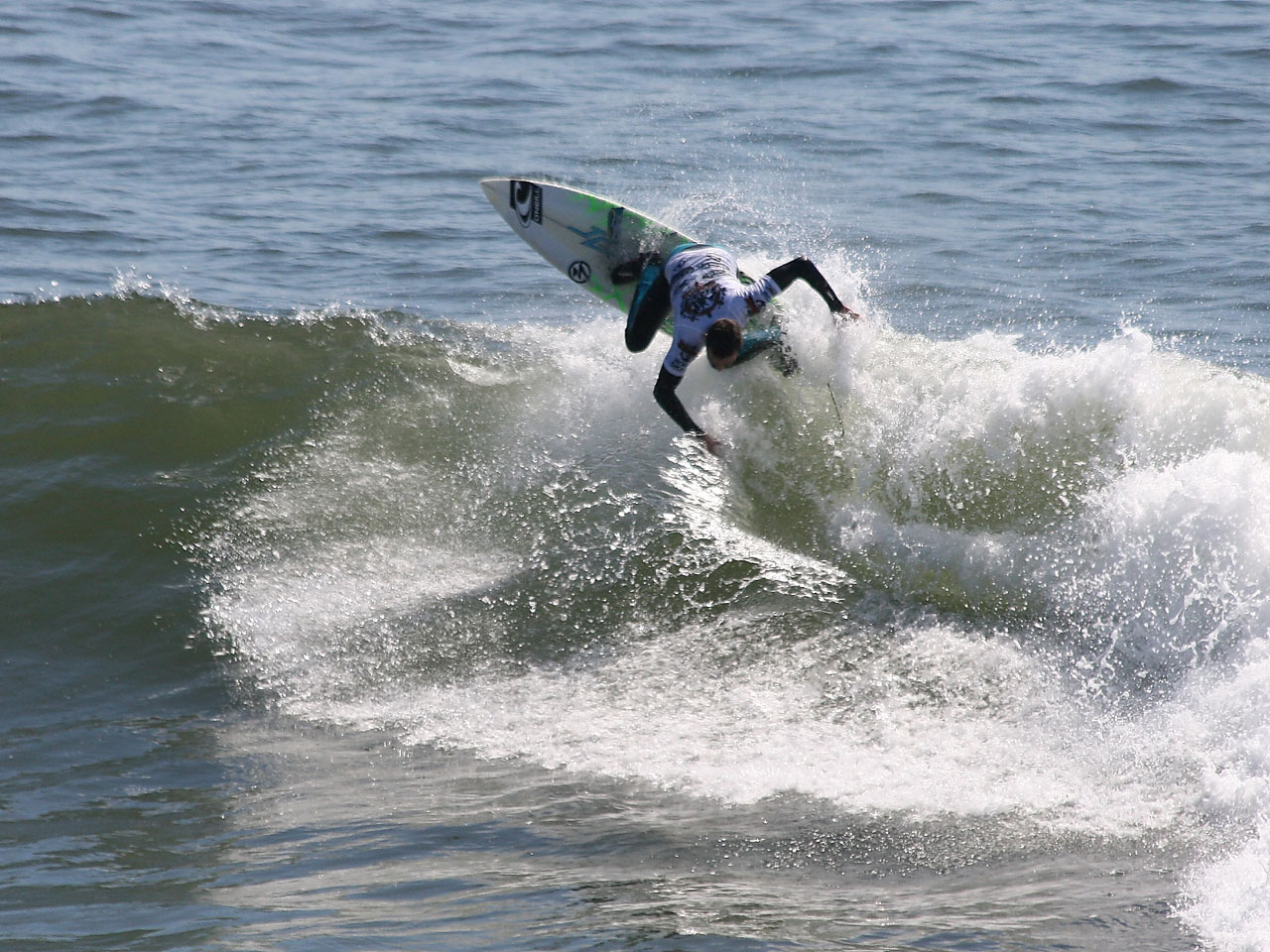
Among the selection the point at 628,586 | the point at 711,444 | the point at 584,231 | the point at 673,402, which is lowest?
the point at 628,586

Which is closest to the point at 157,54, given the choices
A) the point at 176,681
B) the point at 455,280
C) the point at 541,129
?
the point at 541,129

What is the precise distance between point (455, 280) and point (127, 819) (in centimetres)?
790

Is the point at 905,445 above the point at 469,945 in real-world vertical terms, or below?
above

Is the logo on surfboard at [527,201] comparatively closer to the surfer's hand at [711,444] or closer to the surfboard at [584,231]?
the surfboard at [584,231]

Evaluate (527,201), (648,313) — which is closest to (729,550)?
(648,313)

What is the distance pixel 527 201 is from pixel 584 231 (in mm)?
539

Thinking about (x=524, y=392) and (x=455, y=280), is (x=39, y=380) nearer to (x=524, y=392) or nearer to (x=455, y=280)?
(x=524, y=392)

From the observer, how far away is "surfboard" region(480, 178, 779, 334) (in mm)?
8781

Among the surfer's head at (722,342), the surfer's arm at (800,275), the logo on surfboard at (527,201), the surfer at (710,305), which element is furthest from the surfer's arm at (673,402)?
the logo on surfboard at (527,201)

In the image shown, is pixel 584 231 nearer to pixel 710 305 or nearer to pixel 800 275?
pixel 710 305

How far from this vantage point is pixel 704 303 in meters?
7.46

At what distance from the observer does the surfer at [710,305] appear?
715cm

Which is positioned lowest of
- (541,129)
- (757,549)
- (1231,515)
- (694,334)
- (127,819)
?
(127,819)

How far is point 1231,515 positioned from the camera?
6.66 m
